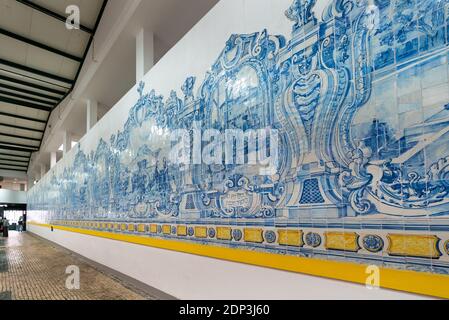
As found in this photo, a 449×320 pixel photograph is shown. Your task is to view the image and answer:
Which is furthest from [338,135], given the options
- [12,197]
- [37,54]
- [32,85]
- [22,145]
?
[12,197]

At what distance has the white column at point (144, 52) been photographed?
4.35 meters

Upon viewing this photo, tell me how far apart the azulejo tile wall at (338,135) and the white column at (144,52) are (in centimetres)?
184

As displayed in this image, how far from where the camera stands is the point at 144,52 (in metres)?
4.43

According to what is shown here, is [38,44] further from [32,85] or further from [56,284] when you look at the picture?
[56,284]

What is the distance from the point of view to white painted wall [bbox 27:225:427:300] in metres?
1.60

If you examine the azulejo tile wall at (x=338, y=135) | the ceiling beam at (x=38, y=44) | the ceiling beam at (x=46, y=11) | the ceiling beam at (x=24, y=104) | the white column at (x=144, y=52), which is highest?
the ceiling beam at (x=46, y=11)

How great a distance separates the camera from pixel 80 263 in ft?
19.5

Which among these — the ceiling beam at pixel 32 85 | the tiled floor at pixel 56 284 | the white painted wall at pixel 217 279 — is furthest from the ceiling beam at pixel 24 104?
the white painted wall at pixel 217 279

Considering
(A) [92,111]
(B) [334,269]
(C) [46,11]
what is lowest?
(B) [334,269]

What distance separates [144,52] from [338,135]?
12.3ft

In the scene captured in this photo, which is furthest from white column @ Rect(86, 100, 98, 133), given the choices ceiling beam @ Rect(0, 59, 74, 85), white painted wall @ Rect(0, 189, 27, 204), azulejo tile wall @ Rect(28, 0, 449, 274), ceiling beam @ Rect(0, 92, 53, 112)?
white painted wall @ Rect(0, 189, 27, 204)

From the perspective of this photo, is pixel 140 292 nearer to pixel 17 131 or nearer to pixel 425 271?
pixel 425 271

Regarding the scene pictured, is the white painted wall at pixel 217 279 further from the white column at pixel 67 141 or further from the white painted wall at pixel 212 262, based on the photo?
the white column at pixel 67 141

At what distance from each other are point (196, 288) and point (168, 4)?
3.73m
